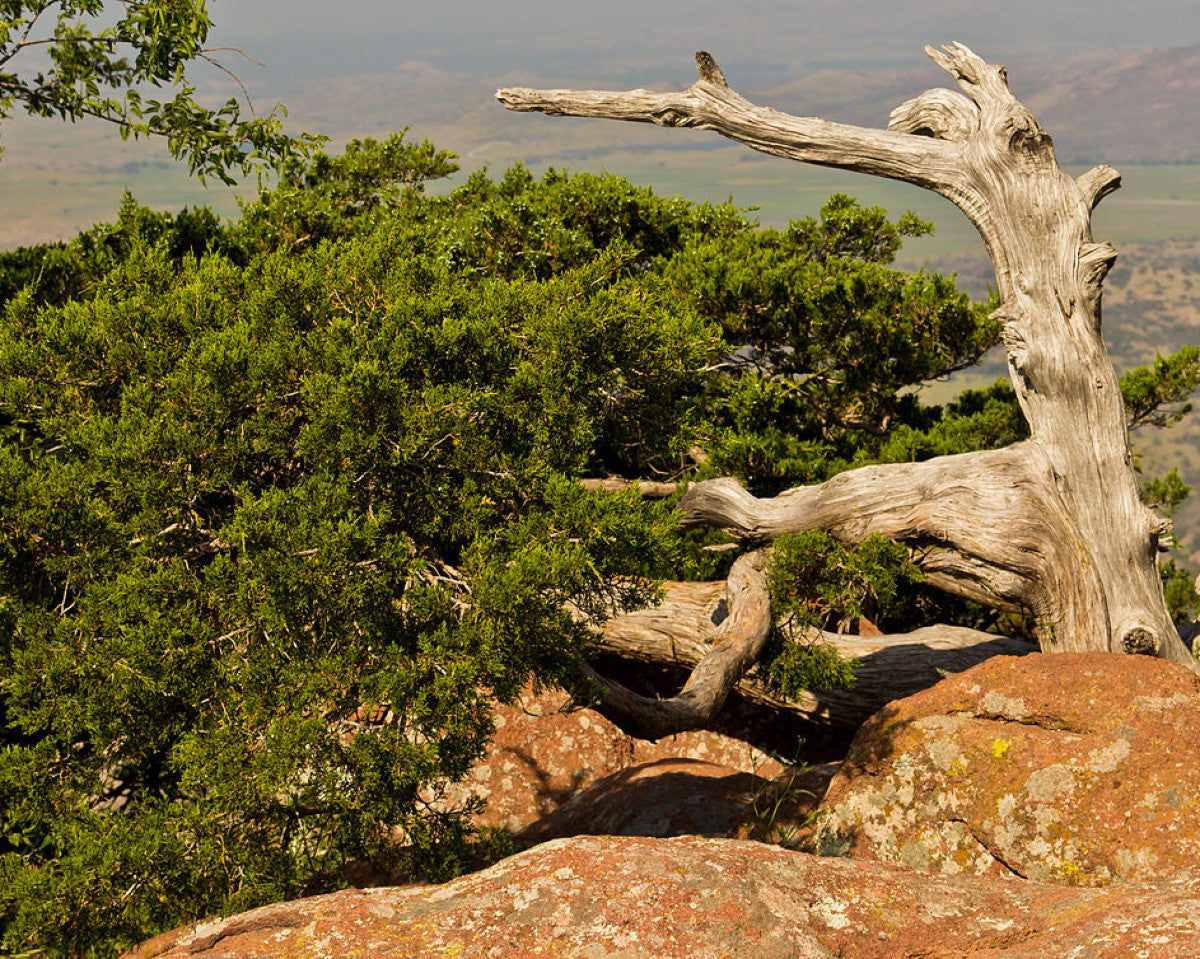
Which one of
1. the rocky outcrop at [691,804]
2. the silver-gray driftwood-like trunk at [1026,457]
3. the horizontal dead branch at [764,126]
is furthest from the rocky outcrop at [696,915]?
the horizontal dead branch at [764,126]

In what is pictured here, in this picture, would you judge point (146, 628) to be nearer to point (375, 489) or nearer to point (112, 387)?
point (375, 489)

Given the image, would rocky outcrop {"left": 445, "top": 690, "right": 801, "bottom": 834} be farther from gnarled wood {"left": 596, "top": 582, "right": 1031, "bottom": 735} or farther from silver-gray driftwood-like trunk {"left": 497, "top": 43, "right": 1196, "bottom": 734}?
silver-gray driftwood-like trunk {"left": 497, "top": 43, "right": 1196, "bottom": 734}

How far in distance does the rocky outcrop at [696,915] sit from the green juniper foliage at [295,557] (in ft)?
5.49

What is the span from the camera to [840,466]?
1280 centimetres

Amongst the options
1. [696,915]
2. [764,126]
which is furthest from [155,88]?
[696,915]

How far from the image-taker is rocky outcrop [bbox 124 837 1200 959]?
3.98 meters

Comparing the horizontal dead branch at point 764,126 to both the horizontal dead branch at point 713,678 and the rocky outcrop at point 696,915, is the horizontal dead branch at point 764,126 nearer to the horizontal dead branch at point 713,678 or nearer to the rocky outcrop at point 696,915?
the horizontal dead branch at point 713,678

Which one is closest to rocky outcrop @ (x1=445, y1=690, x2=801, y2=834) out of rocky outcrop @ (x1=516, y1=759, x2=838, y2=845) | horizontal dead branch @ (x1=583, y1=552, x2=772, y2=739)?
rocky outcrop @ (x1=516, y1=759, x2=838, y2=845)

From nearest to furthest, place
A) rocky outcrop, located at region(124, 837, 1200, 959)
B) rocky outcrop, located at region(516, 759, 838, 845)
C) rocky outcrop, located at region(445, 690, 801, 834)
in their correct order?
1. rocky outcrop, located at region(124, 837, 1200, 959)
2. rocky outcrop, located at region(516, 759, 838, 845)
3. rocky outcrop, located at region(445, 690, 801, 834)

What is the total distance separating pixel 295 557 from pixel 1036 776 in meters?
5.47

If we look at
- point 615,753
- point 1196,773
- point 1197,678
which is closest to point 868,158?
point 1197,678

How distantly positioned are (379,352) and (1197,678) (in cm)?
684

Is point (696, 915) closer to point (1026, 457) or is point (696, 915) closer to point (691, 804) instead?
point (691, 804)

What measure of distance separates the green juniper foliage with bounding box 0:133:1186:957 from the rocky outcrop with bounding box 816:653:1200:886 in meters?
1.67
